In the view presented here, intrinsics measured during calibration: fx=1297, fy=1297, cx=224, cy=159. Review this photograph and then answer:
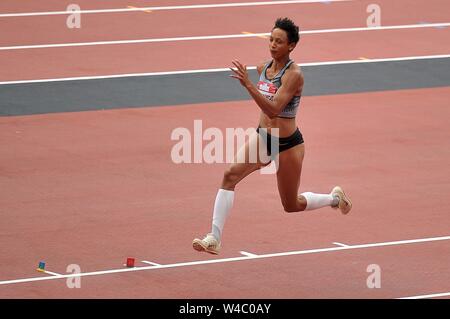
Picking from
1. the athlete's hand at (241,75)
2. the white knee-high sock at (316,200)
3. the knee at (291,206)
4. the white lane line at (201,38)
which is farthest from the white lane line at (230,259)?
the white lane line at (201,38)

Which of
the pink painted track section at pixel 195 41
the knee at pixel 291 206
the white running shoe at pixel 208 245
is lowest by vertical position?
the white running shoe at pixel 208 245

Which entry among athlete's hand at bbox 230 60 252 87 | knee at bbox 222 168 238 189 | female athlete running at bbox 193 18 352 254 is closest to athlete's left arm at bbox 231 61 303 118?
female athlete running at bbox 193 18 352 254

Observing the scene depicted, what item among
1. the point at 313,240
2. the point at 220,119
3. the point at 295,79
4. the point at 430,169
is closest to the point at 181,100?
the point at 220,119

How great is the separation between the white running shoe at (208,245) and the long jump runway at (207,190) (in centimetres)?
34

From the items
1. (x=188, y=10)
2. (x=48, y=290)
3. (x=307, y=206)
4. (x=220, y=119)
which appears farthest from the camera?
(x=188, y=10)

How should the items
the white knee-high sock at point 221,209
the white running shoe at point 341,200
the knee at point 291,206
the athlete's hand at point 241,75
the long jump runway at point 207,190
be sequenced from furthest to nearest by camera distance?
the white running shoe at point 341,200 → the knee at point 291,206 → the long jump runway at point 207,190 → the white knee-high sock at point 221,209 → the athlete's hand at point 241,75

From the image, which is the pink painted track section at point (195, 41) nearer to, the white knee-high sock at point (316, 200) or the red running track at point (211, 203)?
the red running track at point (211, 203)

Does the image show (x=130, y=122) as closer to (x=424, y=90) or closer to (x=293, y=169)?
(x=424, y=90)

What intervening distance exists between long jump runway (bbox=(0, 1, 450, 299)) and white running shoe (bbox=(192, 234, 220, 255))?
1.11ft

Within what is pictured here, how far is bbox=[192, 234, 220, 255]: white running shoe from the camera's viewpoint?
12.7m

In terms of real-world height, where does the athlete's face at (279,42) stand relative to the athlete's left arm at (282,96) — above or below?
above

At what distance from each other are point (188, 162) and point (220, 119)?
235 centimetres

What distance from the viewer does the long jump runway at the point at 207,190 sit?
1302 cm

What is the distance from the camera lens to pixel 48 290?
12.4 m
